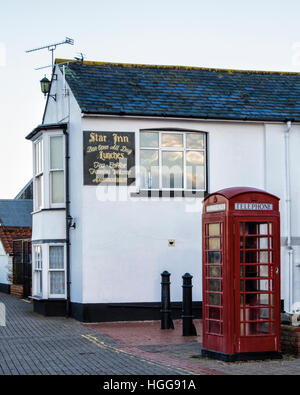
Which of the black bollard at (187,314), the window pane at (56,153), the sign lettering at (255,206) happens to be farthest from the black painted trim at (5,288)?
the sign lettering at (255,206)

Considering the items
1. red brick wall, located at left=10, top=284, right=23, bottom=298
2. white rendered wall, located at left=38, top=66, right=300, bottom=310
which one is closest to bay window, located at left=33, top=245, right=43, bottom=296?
white rendered wall, located at left=38, top=66, right=300, bottom=310

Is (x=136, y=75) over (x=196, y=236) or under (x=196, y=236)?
over

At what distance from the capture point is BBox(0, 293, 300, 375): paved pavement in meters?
11.1

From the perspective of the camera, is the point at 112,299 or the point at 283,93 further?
the point at 283,93

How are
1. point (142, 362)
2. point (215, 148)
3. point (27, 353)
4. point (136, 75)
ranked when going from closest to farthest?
1. point (142, 362)
2. point (27, 353)
3. point (215, 148)
4. point (136, 75)

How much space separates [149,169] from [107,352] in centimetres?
732

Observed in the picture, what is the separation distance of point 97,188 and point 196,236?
117 inches

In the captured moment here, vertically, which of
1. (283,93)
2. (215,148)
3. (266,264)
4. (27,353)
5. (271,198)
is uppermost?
(283,93)

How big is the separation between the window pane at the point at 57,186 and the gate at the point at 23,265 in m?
5.67

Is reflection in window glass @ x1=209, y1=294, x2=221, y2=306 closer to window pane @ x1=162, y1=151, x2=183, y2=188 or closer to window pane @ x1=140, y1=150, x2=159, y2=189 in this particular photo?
window pane @ x1=140, y1=150, x2=159, y2=189
